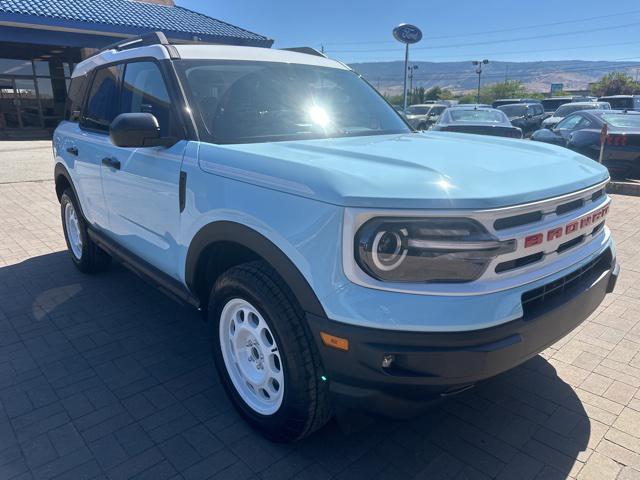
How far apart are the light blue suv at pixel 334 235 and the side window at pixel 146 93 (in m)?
0.02

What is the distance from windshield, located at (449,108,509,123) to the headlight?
1012 centimetres

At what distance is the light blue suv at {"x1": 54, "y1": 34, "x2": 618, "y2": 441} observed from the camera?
6.17 feet

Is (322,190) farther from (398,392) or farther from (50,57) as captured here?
(50,57)

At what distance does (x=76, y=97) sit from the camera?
4.73m

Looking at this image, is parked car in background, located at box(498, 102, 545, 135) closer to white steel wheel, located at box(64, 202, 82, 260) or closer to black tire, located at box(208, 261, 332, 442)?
white steel wheel, located at box(64, 202, 82, 260)

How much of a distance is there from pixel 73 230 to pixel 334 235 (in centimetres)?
420

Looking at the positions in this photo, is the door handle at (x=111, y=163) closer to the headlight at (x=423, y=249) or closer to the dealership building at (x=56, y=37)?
the headlight at (x=423, y=249)

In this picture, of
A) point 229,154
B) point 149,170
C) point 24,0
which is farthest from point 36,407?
point 24,0

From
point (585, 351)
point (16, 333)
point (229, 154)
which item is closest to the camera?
point (229, 154)

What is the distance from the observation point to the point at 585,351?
3.41m

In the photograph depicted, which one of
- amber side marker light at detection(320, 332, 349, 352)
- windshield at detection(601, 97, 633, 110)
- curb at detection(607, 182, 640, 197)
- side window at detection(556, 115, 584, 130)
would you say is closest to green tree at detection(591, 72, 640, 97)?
windshield at detection(601, 97, 633, 110)

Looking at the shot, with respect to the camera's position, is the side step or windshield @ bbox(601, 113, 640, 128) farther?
windshield @ bbox(601, 113, 640, 128)

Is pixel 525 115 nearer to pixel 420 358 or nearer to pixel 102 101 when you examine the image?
pixel 102 101

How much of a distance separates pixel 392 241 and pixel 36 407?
7.76 ft
